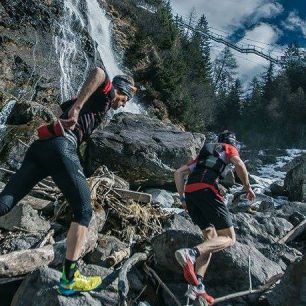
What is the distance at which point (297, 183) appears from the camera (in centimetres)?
2167

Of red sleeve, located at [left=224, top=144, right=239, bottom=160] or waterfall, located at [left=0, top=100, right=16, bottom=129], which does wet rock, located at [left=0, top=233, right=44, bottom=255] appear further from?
waterfall, located at [left=0, top=100, right=16, bottom=129]

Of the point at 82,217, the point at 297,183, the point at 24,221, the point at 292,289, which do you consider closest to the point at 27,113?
the point at 24,221

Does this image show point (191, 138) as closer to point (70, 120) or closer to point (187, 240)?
point (187, 240)

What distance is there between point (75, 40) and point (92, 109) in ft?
74.9

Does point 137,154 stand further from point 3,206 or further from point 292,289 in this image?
point 3,206

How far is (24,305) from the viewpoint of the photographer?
4.13 metres

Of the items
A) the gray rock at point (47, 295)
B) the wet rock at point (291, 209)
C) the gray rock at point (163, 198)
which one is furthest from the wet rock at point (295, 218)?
the gray rock at point (47, 295)

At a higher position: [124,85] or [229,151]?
[124,85]

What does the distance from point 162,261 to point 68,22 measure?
908 inches

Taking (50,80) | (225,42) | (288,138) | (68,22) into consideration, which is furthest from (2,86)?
(225,42)

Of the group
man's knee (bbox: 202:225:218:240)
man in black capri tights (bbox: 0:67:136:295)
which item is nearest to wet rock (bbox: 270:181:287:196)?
man's knee (bbox: 202:225:218:240)

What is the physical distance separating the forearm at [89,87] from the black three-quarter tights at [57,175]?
350 mm

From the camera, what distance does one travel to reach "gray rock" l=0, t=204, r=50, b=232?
6281mm

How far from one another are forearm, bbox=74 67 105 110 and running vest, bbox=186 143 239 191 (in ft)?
5.88
